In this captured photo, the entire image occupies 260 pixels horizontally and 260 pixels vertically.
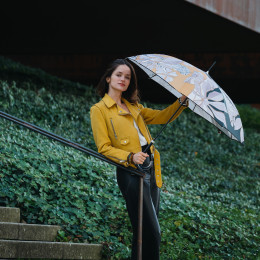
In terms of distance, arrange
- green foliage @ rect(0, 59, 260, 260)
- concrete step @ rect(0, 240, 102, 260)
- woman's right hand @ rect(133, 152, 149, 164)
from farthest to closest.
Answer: green foliage @ rect(0, 59, 260, 260) < concrete step @ rect(0, 240, 102, 260) < woman's right hand @ rect(133, 152, 149, 164)

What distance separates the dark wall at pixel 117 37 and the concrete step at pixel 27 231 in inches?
293

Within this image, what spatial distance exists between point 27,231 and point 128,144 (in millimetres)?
1789

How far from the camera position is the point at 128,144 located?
4098 millimetres

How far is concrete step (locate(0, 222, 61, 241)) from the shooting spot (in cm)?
510

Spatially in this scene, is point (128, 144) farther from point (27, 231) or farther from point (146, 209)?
point (27, 231)

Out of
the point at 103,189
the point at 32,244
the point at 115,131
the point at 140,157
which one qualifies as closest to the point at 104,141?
the point at 115,131

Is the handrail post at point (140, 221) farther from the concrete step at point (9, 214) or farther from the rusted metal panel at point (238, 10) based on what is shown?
the rusted metal panel at point (238, 10)

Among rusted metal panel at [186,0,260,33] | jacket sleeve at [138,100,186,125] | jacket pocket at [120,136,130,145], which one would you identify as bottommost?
jacket pocket at [120,136,130,145]

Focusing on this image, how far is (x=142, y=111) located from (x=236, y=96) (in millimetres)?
17736

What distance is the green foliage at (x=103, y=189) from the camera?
19.3 ft

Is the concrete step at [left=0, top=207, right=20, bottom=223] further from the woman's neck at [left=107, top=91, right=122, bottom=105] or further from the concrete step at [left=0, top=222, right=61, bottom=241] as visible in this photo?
the woman's neck at [left=107, top=91, right=122, bottom=105]

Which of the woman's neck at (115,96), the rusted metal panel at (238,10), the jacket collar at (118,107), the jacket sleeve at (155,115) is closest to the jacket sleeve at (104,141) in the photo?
the jacket collar at (118,107)

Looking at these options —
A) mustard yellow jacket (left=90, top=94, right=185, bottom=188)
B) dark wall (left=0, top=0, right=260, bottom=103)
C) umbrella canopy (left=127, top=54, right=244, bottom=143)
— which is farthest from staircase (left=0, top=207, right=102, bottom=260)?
dark wall (left=0, top=0, right=260, bottom=103)

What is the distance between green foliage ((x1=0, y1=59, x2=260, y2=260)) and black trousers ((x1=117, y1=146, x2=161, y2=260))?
1466 mm
